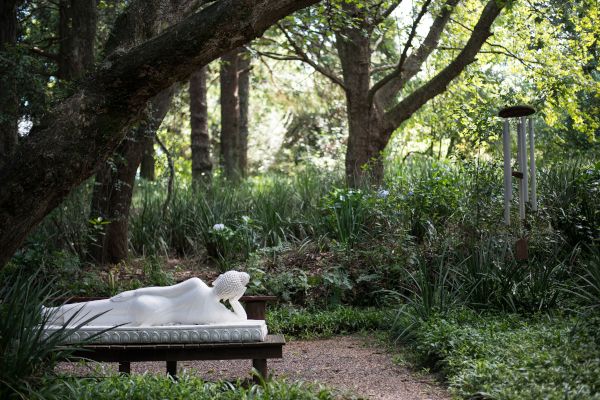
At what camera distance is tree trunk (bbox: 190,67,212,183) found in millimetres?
16906

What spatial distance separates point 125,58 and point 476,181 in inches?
247

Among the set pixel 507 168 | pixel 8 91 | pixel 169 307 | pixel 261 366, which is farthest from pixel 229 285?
pixel 8 91

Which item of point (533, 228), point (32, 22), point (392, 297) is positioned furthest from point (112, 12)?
point (533, 228)

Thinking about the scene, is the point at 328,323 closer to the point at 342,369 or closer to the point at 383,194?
the point at 342,369

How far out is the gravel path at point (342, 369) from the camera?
252 inches

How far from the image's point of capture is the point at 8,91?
9.11 meters

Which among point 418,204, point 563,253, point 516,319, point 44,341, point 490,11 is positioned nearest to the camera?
point 44,341

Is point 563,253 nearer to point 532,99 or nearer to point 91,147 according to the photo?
point 532,99

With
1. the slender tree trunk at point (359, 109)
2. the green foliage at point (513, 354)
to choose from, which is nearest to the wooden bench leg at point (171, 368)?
the green foliage at point (513, 354)

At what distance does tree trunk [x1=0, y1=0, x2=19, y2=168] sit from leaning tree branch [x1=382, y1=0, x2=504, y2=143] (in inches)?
277

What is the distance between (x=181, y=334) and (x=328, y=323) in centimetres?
332

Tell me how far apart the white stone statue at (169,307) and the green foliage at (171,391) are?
0.83 meters

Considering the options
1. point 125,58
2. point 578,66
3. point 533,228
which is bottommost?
point 533,228

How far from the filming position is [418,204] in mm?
11406
